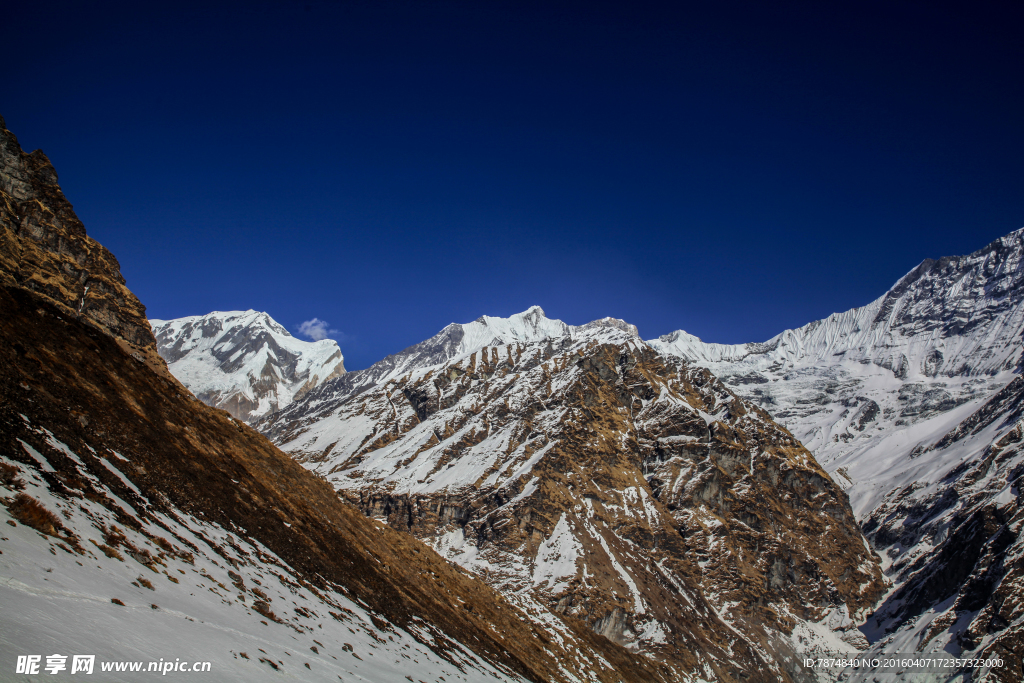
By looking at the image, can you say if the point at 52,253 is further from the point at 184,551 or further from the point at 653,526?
the point at 653,526

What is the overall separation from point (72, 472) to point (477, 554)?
12874 cm

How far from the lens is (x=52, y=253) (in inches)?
2768

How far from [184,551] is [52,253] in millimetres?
66953

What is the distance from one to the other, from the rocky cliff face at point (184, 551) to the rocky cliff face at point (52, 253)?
1305mm

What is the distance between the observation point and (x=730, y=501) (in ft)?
570

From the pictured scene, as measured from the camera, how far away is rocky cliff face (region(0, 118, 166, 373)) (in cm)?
6272

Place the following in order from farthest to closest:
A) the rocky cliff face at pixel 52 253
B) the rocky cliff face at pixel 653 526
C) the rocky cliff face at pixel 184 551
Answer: the rocky cliff face at pixel 653 526, the rocky cliff face at pixel 52 253, the rocky cliff face at pixel 184 551

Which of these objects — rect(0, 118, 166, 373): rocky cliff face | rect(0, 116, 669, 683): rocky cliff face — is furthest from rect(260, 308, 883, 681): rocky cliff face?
rect(0, 118, 166, 373): rocky cliff face

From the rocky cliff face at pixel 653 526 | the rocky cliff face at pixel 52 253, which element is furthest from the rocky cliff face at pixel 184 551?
the rocky cliff face at pixel 653 526

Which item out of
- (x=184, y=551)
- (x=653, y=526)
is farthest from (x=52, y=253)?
(x=653, y=526)

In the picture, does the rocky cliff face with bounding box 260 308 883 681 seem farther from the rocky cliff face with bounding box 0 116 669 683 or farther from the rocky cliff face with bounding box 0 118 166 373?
the rocky cliff face with bounding box 0 118 166 373

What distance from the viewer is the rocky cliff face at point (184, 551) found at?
14.4 metres

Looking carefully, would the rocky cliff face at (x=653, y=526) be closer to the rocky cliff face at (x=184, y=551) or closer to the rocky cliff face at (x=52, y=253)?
the rocky cliff face at (x=184, y=551)

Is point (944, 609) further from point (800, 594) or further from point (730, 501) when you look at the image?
point (730, 501)
